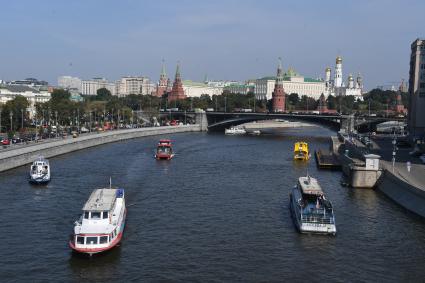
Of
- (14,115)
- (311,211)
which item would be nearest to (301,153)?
(311,211)

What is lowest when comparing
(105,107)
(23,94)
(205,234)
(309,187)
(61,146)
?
(205,234)

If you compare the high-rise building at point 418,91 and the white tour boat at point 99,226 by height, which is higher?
the high-rise building at point 418,91

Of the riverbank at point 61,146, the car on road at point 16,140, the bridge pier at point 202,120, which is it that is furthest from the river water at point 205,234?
the bridge pier at point 202,120

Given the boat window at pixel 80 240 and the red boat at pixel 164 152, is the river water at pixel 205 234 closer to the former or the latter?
the boat window at pixel 80 240

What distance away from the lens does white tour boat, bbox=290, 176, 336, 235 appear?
99.0 feet

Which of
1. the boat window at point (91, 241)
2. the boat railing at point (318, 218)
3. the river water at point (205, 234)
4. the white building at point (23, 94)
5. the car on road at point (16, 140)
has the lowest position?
the river water at point (205, 234)

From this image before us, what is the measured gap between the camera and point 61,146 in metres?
63.6

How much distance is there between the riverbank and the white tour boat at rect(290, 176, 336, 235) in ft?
86.2

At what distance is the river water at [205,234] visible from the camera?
24500 millimetres

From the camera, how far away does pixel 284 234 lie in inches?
1201

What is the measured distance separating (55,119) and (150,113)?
42.1 m

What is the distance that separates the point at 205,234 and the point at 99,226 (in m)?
5.91

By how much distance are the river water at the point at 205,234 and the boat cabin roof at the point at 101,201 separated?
1915 millimetres

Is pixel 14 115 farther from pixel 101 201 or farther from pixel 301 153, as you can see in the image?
pixel 101 201
